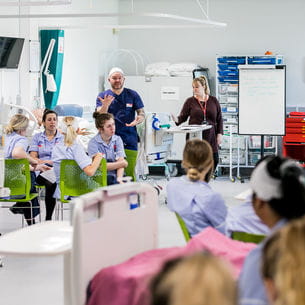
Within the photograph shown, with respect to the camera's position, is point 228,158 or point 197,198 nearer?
point 197,198

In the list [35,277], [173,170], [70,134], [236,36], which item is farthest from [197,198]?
[236,36]

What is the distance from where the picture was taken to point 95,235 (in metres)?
2.96

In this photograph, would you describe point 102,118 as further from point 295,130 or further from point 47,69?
point 295,130

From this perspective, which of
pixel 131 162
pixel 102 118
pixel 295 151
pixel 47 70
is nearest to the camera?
pixel 102 118

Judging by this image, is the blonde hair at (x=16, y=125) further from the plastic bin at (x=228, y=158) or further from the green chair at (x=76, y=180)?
the plastic bin at (x=228, y=158)

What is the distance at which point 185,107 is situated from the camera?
29.7 ft

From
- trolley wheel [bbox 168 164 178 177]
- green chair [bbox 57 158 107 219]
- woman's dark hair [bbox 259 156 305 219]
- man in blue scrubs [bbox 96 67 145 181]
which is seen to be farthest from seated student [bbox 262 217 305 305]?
trolley wheel [bbox 168 164 178 177]

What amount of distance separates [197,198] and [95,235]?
1037mm

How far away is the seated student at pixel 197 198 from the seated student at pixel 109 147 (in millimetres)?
2480

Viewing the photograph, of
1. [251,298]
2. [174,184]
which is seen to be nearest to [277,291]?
[251,298]

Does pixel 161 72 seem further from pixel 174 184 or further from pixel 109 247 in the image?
pixel 109 247

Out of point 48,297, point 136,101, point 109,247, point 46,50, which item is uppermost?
point 46,50

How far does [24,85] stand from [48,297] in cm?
487

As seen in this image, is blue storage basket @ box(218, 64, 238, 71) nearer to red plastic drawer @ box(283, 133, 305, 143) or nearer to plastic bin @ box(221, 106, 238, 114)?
plastic bin @ box(221, 106, 238, 114)
